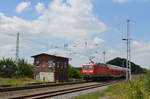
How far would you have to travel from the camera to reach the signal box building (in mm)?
46594

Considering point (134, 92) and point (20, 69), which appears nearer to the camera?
point (134, 92)

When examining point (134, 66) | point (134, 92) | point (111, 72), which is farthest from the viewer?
point (134, 66)

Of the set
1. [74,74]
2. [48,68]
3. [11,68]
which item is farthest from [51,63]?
[74,74]

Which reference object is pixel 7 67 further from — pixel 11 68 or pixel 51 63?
pixel 51 63

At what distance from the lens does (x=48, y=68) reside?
4722 centimetres

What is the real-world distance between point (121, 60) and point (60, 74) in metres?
85.4

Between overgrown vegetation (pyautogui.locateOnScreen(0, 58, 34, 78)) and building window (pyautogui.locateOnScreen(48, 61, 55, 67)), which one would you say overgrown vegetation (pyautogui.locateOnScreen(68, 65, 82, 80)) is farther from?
overgrown vegetation (pyautogui.locateOnScreen(0, 58, 34, 78))

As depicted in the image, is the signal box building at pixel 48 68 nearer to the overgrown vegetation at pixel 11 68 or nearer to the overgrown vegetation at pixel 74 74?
the overgrown vegetation at pixel 11 68

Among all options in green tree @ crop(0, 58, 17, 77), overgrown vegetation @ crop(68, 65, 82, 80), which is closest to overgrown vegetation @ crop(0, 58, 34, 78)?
green tree @ crop(0, 58, 17, 77)

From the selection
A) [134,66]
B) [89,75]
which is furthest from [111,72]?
[134,66]

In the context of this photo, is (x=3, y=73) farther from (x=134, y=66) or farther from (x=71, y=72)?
(x=134, y=66)

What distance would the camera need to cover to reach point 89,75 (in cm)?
4625

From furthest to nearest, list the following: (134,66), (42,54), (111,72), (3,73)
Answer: (134,66)
(111,72)
(42,54)
(3,73)

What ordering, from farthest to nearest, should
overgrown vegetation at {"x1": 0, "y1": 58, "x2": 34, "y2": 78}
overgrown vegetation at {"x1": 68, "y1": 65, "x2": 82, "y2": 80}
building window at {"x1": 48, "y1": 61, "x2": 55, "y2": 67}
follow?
overgrown vegetation at {"x1": 68, "y1": 65, "x2": 82, "y2": 80} < building window at {"x1": 48, "y1": 61, "x2": 55, "y2": 67} < overgrown vegetation at {"x1": 0, "y1": 58, "x2": 34, "y2": 78}
